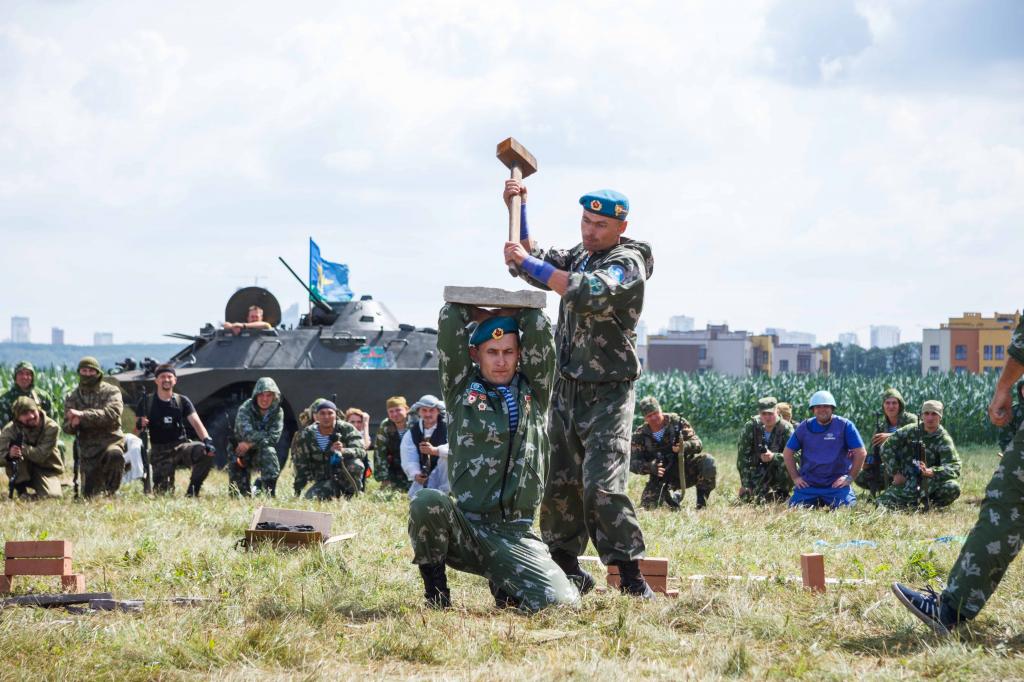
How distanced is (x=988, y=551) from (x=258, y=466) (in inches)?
347

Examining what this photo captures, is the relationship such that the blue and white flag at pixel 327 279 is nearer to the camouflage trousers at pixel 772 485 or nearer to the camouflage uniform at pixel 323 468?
the camouflage uniform at pixel 323 468

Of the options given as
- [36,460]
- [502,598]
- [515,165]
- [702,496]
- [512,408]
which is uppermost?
[515,165]

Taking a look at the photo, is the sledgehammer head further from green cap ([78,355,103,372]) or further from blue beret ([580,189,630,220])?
green cap ([78,355,103,372])

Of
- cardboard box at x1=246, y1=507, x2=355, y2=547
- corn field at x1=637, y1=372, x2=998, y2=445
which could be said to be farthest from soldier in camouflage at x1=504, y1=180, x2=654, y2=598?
corn field at x1=637, y1=372, x2=998, y2=445

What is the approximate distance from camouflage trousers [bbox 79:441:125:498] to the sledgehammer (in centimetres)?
703

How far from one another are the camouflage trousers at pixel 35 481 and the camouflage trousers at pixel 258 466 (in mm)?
1658

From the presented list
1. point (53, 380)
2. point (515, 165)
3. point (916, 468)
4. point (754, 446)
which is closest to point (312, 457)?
point (754, 446)

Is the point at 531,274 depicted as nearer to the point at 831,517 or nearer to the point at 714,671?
the point at 714,671

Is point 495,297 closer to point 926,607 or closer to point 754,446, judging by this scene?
point 926,607

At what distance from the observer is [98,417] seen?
38.6ft

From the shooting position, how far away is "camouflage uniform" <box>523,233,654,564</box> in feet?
18.5

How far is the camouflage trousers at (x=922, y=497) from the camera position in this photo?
37.1ft

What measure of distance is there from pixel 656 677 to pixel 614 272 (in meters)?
1.84

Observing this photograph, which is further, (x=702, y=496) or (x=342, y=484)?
(x=342, y=484)
